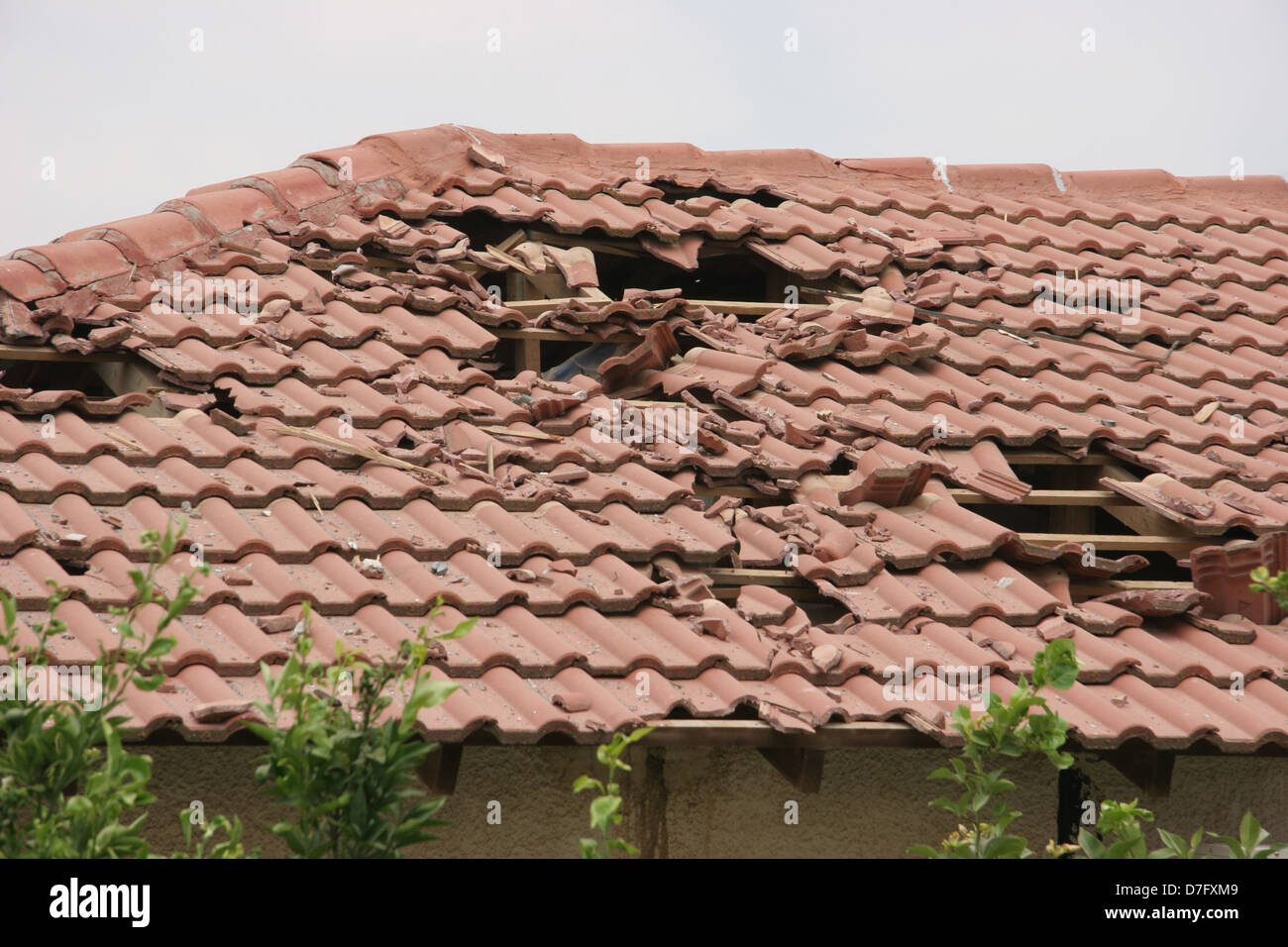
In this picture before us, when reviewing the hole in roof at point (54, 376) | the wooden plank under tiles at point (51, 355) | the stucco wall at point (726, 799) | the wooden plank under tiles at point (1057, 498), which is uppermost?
the wooden plank under tiles at point (51, 355)

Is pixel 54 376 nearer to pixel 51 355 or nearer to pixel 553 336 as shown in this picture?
pixel 51 355

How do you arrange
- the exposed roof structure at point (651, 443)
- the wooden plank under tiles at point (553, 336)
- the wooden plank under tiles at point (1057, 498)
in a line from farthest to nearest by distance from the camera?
the wooden plank under tiles at point (553, 336) → the wooden plank under tiles at point (1057, 498) → the exposed roof structure at point (651, 443)

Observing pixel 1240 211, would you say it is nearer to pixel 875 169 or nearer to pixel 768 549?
pixel 875 169

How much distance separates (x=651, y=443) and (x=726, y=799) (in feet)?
5.95

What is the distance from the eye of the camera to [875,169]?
9508mm

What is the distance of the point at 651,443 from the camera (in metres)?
6.12

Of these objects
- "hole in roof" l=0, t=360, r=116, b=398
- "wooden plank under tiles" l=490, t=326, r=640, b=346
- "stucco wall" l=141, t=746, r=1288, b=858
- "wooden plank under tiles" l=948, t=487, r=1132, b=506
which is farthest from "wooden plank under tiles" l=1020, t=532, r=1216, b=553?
"hole in roof" l=0, t=360, r=116, b=398

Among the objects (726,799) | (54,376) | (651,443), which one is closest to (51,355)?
(54,376)

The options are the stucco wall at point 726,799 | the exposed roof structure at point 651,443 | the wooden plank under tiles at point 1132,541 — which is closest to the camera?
the stucco wall at point 726,799

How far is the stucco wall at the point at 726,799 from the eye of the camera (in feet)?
14.5

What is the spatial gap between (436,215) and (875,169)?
334 centimetres

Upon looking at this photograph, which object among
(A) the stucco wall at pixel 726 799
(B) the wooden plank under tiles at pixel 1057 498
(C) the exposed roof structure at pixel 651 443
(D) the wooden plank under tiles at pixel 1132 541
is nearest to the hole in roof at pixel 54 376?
(C) the exposed roof structure at pixel 651 443

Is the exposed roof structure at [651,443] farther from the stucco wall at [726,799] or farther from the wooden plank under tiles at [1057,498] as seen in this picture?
the stucco wall at [726,799]

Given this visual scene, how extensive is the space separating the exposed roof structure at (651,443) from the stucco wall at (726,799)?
342 millimetres
